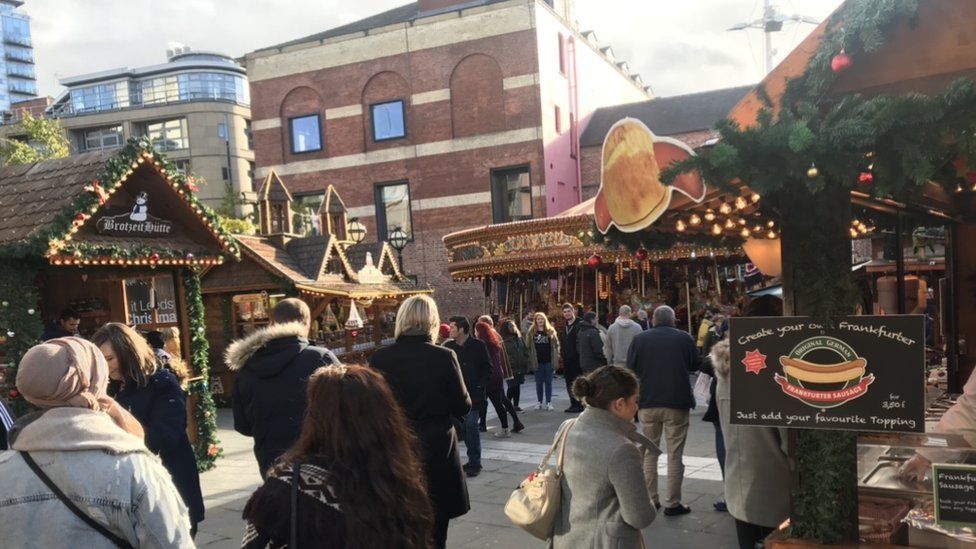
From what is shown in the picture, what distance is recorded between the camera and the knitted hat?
228 centimetres

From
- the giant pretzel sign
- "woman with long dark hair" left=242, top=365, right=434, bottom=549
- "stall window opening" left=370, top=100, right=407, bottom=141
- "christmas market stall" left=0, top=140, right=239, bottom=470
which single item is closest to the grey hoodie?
"christmas market stall" left=0, top=140, right=239, bottom=470

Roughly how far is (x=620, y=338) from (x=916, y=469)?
6.68 metres

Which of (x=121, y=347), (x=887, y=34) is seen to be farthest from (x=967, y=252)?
(x=121, y=347)

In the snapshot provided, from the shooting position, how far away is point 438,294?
2661 centimetres

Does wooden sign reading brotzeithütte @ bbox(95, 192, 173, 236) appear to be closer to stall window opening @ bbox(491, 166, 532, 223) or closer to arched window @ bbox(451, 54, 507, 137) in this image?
stall window opening @ bbox(491, 166, 532, 223)

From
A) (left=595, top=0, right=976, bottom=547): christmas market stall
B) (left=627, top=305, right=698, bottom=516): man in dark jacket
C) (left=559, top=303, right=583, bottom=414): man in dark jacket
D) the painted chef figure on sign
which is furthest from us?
(left=559, top=303, right=583, bottom=414): man in dark jacket

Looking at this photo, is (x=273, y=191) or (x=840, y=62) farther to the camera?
(x=273, y=191)

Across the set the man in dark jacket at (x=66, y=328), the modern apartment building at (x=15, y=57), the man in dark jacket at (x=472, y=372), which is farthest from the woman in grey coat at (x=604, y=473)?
the modern apartment building at (x=15, y=57)

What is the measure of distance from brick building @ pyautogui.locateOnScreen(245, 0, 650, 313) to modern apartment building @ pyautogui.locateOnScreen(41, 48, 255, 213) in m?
24.2

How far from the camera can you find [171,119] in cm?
5556

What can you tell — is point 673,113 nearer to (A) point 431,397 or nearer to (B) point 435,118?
(B) point 435,118

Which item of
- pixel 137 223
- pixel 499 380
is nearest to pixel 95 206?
pixel 137 223

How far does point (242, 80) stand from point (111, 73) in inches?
430

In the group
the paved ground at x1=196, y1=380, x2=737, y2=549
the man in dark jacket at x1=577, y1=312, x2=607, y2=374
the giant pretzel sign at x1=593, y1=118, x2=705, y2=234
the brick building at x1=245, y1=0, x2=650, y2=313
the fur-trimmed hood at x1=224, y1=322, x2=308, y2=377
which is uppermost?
the brick building at x1=245, y1=0, x2=650, y2=313
